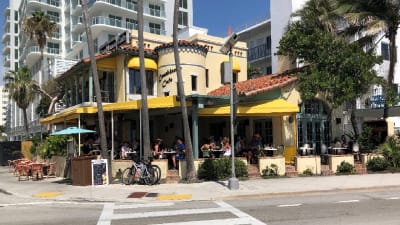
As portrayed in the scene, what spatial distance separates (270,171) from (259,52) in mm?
24309

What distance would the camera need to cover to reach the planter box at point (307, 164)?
1933 centimetres

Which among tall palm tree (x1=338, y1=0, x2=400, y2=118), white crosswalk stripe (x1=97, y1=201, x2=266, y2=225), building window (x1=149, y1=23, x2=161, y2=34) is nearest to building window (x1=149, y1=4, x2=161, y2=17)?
building window (x1=149, y1=23, x2=161, y2=34)

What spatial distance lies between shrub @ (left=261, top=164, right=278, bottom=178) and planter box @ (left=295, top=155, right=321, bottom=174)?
1037 mm

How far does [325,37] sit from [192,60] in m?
7.12

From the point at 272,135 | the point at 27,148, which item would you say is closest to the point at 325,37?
the point at 272,135

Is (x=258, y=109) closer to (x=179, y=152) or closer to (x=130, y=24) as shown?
(x=179, y=152)

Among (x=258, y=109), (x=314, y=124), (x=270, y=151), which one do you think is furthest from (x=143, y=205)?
(x=314, y=124)

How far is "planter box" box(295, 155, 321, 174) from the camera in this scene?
19.3 m

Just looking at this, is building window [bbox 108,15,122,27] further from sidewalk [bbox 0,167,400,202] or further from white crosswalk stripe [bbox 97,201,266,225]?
white crosswalk stripe [bbox 97,201,266,225]

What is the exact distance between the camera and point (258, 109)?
1967 centimetres

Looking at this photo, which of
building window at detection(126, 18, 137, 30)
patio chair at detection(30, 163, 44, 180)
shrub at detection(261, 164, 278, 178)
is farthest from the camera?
building window at detection(126, 18, 137, 30)

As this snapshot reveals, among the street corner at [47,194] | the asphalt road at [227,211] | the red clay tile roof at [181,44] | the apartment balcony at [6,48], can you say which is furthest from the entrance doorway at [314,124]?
the apartment balcony at [6,48]

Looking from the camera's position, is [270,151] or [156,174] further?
[270,151]

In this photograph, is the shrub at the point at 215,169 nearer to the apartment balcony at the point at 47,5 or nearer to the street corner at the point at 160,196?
the street corner at the point at 160,196
